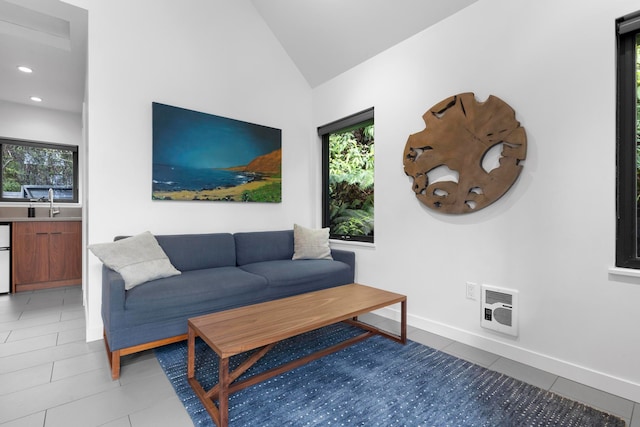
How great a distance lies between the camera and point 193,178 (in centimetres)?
302

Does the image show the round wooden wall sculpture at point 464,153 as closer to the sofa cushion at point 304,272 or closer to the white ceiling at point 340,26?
the white ceiling at point 340,26

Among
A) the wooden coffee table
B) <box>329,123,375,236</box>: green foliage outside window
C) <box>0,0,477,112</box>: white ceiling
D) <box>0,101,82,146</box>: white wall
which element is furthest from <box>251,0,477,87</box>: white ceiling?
<box>0,101,82,146</box>: white wall

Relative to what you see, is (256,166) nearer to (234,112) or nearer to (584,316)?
(234,112)

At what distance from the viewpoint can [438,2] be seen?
2453 millimetres

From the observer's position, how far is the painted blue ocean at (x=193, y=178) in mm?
2828

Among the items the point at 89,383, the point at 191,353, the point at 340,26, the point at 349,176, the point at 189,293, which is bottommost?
the point at 89,383

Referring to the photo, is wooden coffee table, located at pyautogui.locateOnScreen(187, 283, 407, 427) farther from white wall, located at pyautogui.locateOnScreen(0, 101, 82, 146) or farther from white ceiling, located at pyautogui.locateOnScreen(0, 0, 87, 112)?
white wall, located at pyautogui.locateOnScreen(0, 101, 82, 146)

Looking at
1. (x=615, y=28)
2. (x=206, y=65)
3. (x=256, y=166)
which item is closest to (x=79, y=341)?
(x=256, y=166)

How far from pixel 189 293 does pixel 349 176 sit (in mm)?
2223

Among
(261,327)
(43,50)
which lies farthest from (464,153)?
(43,50)

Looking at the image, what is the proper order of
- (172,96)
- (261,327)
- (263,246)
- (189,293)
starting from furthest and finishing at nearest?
(263,246)
(172,96)
(189,293)
(261,327)

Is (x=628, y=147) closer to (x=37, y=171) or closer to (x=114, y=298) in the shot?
(x=114, y=298)

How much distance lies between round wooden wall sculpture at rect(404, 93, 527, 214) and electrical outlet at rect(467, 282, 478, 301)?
579 mm

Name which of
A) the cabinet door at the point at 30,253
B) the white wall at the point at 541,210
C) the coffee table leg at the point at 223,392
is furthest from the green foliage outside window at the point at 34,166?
the white wall at the point at 541,210
